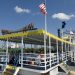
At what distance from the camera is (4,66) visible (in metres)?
15.7

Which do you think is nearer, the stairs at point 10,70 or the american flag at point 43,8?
the stairs at point 10,70

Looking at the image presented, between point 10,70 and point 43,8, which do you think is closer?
point 10,70

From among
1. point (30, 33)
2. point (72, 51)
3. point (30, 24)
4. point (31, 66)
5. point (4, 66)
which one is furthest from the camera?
point (72, 51)

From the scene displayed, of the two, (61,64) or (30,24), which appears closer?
(61,64)

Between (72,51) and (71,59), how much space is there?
96.5 inches

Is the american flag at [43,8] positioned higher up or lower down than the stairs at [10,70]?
higher up

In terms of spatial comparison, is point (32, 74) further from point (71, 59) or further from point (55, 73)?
point (71, 59)

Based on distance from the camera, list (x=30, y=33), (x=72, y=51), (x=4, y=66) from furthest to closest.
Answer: (x=72, y=51), (x=4, y=66), (x=30, y=33)

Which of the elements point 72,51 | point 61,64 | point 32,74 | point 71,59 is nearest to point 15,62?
point 32,74

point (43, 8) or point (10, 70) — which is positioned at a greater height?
point (43, 8)

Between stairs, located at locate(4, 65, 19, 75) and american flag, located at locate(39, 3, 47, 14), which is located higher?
american flag, located at locate(39, 3, 47, 14)

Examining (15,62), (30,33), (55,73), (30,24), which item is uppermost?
(30,24)

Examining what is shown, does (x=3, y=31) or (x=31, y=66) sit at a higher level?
(x=3, y=31)

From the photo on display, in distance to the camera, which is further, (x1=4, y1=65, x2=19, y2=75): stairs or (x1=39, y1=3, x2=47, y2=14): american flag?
(x1=39, y1=3, x2=47, y2=14): american flag
